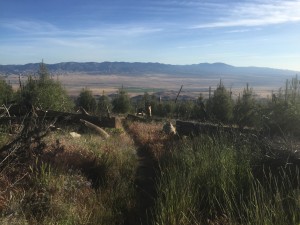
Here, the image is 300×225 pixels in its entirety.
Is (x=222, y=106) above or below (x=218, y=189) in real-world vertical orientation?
below

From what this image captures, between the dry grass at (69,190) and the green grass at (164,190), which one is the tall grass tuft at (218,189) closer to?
the green grass at (164,190)

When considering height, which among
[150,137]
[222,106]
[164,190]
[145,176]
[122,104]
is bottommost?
[122,104]

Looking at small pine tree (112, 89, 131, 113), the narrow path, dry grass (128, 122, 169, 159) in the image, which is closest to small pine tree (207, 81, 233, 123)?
small pine tree (112, 89, 131, 113)

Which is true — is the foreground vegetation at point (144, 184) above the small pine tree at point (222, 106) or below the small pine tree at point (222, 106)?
above

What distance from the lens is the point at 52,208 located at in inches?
244

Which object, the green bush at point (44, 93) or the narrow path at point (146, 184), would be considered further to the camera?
the green bush at point (44, 93)

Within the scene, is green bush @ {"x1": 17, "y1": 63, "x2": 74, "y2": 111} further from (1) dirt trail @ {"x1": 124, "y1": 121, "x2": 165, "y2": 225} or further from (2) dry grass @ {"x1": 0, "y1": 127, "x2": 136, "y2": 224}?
(2) dry grass @ {"x1": 0, "y1": 127, "x2": 136, "y2": 224}

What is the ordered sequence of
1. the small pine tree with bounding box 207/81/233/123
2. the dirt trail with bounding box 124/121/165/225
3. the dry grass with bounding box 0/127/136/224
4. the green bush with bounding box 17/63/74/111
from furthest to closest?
the small pine tree with bounding box 207/81/233/123 → the green bush with bounding box 17/63/74/111 → the dirt trail with bounding box 124/121/165/225 → the dry grass with bounding box 0/127/136/224

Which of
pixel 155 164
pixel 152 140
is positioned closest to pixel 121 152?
pixel 155 164

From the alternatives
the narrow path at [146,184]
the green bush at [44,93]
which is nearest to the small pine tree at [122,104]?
the green bush at [44,93]

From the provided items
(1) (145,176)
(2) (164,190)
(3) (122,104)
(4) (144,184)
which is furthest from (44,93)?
(2) (164,190)

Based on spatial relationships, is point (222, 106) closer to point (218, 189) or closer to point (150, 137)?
point (150, 137)

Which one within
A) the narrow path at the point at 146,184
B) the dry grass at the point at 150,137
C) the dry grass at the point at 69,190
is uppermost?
the dry grass at the point at 69,190

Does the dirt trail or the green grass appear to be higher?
the green grass
